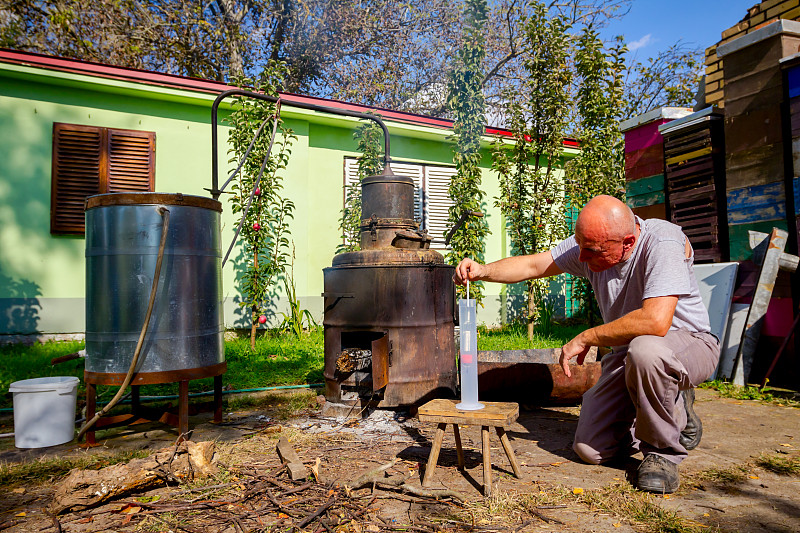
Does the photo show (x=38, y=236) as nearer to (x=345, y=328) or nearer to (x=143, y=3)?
(x=345, y=328)

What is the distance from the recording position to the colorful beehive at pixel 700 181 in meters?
5.87

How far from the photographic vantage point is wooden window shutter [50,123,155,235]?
7.15m

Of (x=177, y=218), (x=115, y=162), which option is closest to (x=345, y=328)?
(x=177, y=218)

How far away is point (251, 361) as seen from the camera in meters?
6.18

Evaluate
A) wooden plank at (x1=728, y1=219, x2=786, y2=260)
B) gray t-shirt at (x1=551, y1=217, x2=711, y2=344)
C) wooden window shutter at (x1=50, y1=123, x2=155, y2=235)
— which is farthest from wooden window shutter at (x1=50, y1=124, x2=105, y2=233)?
wooden plank at (x1=728, y1=219, x2=786, y2=260)

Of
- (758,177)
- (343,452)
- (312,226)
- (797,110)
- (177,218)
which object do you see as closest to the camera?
(343,452)

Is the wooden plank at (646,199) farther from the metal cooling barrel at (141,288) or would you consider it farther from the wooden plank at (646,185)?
the metal cooling barrel at (141,288)

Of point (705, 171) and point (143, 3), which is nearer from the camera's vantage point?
point (705, 171)

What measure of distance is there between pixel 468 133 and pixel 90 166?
5.65 metres

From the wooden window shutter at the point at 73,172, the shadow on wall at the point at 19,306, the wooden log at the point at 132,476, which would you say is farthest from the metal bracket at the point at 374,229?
the shadow on wall at the point at 19,306

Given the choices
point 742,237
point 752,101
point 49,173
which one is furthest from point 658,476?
point 49,173

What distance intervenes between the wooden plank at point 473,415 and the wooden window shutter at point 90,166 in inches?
255

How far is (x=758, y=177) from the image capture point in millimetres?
5281

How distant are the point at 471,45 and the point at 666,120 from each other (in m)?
3.01
